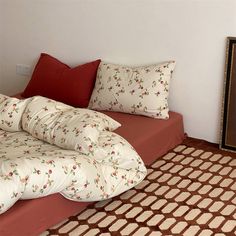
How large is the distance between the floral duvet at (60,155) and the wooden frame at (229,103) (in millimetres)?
753

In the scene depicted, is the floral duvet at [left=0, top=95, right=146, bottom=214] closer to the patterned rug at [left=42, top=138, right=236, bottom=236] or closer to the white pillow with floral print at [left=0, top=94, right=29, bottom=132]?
the white pillow with floral print at [left=0, top=94, right=29, bottom=132]

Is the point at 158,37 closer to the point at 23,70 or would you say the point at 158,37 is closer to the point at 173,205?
the point at 173,205

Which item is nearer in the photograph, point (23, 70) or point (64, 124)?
point (64, 124)

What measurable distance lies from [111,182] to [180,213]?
384 millimetres

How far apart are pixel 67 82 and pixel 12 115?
66 centimetres

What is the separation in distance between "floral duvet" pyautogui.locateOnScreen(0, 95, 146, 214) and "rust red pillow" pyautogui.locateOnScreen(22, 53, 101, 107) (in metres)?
0.53

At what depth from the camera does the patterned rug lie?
2299mm

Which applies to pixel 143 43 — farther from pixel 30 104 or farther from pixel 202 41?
pixel 30 104

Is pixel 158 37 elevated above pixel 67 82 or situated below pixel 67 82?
above

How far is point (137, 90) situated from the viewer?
10.4 ft

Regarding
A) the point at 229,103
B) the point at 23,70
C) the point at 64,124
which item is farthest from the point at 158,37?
the point at 23,70

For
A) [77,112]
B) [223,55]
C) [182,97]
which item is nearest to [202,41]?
[223,55]

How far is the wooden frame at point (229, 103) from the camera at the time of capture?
2.99 meters

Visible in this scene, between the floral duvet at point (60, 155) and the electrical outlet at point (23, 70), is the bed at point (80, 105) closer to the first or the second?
the floral duvet at point (60, 155)
